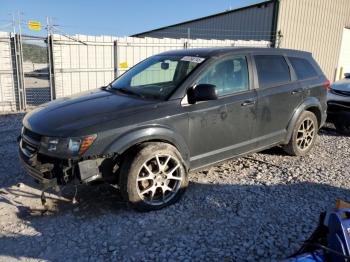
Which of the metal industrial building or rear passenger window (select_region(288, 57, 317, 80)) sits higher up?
the metal industrial building

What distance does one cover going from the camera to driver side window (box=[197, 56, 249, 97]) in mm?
4246

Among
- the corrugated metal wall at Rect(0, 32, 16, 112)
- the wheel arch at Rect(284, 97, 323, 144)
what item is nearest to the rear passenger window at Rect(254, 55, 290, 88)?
the wheel arch at Rect(284, 97, 323, 144)

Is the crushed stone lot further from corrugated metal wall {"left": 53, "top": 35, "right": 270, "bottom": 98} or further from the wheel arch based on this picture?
corrugated metal wall {"left": 53, "top": 35, "right": 270, "bottom": 98}

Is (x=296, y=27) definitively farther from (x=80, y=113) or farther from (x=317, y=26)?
(x=80, y=113)

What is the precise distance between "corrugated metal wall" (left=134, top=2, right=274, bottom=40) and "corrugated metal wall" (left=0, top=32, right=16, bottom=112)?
22.4ft

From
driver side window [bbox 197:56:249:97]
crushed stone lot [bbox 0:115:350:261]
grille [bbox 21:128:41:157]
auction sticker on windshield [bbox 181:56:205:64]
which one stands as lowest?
crushed stone lot [bbox 0:115:350:261]

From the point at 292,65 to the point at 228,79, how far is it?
1559 millimetres

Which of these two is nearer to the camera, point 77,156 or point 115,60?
point 77,156

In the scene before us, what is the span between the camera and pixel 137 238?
131 inches

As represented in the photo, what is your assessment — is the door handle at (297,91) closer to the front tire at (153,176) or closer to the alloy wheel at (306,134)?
the alloy wheel at (306,134)

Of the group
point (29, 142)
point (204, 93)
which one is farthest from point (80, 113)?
point (204, 93)

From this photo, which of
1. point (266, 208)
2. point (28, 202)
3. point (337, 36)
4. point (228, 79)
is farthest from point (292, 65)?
point (337, 36)

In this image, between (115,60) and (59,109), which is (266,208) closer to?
(59,109)

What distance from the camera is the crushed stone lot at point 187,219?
3115mm
